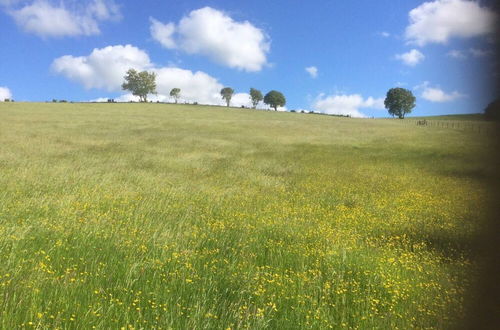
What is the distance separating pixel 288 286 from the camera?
15.6ft

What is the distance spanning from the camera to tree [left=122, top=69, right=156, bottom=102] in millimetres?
130125

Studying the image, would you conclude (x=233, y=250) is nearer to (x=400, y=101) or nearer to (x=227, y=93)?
(x=400, y=101)

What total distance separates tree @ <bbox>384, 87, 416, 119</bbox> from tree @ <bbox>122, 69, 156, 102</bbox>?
87.5 m

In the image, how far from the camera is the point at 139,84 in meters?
130

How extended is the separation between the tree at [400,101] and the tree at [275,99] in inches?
1857

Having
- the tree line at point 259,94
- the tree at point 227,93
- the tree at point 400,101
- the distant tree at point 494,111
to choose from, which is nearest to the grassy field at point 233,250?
the distant tree at point 494,111

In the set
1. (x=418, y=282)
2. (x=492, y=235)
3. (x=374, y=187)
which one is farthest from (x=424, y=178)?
(x=492, y=235)

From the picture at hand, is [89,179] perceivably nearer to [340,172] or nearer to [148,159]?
[148,159]

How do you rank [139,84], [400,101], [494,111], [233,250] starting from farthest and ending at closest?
[139,84]
[400,101]
[233,250]
[494,111]

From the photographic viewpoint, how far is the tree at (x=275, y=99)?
141875 millimetres

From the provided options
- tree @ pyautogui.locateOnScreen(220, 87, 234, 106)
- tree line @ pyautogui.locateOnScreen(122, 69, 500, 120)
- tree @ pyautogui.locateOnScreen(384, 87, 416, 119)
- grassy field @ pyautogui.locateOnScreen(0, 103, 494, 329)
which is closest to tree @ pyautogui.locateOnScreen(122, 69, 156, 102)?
tree line @ pyautogui.locateOnScreen(122, 69, 500, 120)

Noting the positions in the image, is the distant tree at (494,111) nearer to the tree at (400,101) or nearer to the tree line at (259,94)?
the tree line at (259,94)

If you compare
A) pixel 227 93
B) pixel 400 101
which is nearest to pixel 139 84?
pixel 227 93

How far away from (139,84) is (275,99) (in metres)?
55.6
